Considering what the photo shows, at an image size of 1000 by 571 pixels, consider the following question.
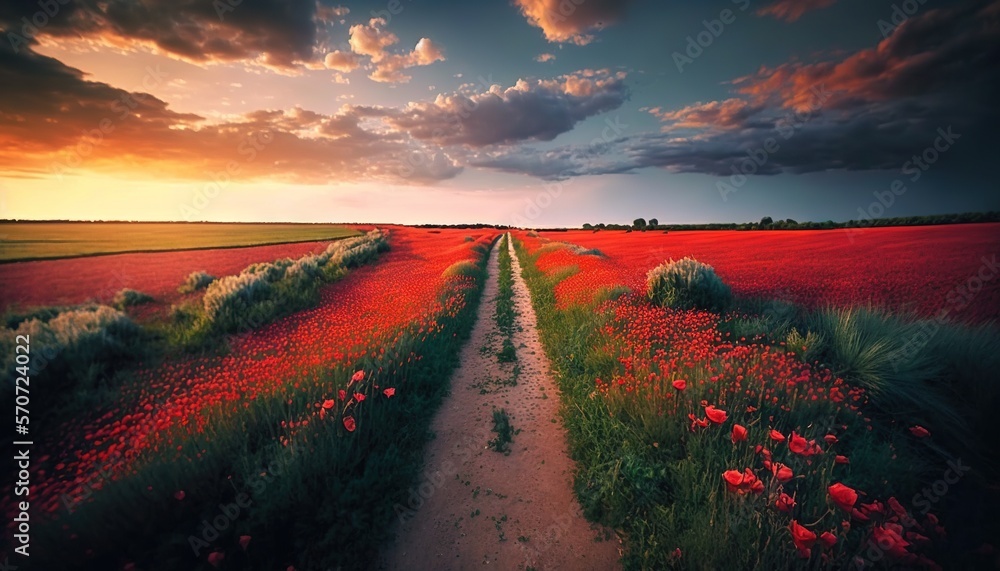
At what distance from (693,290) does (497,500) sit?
7.13 metres

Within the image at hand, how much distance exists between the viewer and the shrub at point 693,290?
8.40 meters

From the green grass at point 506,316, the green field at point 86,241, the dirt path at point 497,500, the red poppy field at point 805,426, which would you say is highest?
the green field at point 86,241

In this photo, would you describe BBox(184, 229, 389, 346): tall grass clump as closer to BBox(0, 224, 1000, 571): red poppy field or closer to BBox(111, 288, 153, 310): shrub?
BBox(0, 224, 1000, 571): red poppy field

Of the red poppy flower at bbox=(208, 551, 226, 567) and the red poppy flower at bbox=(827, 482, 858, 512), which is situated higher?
the red poppy flower at bbox=(827, 482, 858, 512)

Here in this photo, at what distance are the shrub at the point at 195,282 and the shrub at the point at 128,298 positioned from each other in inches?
53.3

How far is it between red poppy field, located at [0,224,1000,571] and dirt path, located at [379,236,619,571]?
262 mm

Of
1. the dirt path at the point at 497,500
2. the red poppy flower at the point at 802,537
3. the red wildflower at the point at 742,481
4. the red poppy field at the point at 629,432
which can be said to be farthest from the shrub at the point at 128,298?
the red poppy flower at the point at 802,537

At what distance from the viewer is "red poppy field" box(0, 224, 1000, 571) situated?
2822 millimetres

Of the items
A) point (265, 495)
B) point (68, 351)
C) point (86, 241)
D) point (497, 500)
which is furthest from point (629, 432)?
point (86, 241)

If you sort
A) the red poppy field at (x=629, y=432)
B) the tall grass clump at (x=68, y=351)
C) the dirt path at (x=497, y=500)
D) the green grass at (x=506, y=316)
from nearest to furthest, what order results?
the red poppy field at (x=629, y=432) → the dirt path at (x=497, y=500) → the tall grass clump at (x=68, y=351) → the green grass at (x=506, y=316)

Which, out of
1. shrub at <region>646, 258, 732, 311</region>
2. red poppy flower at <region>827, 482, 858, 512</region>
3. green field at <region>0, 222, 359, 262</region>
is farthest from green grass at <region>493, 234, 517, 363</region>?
green field at <region>0, 222, 359, 262</region>

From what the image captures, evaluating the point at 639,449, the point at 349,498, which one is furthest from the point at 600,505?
the point at 349,498

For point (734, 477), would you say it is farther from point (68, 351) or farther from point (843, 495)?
point (68, 351)

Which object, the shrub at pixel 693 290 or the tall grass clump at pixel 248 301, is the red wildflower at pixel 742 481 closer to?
the shrub at pixel 693 290
